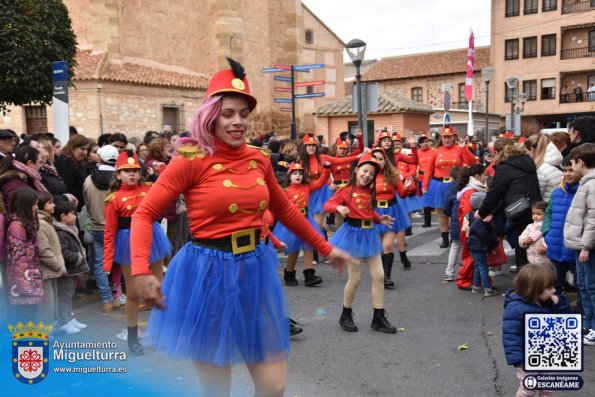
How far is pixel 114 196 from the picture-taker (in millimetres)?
5898

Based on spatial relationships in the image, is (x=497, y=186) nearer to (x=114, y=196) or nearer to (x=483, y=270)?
(x=483, y=270)

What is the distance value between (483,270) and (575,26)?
44.7 metres

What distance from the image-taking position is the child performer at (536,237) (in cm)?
657

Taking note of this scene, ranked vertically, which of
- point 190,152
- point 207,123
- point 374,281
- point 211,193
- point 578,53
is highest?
point 578,53

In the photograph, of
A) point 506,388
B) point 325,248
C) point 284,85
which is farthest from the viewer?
point 284,85

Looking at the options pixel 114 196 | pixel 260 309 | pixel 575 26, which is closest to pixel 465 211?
pixel 114 196

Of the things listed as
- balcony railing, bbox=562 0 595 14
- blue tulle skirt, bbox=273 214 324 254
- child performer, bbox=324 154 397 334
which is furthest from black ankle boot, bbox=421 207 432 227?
balcony railing, bbox=562 0 595 14

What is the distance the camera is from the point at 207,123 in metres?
3.05

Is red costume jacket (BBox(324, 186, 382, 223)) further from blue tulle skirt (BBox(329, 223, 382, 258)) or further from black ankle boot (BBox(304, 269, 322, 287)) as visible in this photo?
black ankle boot (BBox(304, 269, 322, 287))

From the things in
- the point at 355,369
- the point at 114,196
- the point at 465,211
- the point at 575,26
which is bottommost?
the point at 355,369

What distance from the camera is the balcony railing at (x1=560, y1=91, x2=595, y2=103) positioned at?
1727 inches

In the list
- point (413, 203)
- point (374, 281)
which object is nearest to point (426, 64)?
point (413, 203)

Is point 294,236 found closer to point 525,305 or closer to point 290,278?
point 290,278

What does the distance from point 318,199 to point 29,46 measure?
8.24 m
